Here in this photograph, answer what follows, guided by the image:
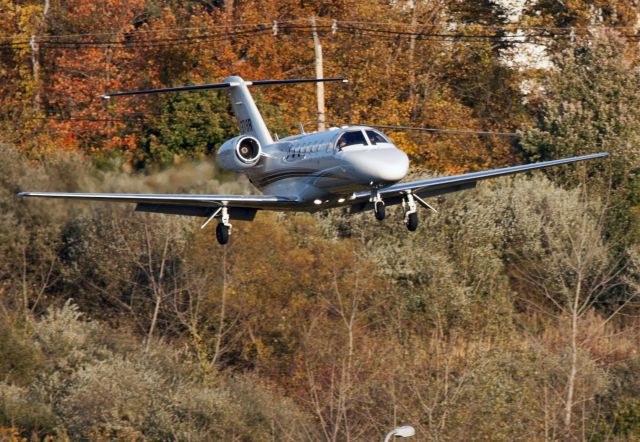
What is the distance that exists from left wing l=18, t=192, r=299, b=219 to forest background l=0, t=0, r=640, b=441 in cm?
836

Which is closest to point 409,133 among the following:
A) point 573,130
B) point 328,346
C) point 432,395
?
point 573,130

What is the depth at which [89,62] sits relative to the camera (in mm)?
55719

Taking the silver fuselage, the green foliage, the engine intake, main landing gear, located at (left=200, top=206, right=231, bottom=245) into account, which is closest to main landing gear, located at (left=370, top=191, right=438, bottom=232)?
the silver fuselage

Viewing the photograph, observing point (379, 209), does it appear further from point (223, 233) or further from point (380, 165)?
point (223, 233)

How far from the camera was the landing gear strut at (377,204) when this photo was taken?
87.2ft

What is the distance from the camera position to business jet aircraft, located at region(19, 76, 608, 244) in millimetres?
26391

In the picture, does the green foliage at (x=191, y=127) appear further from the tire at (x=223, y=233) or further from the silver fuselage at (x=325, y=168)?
the tire at (x=223, y=233)

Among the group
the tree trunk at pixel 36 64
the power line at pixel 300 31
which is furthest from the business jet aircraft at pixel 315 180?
the tree trunk at pixel 36 64

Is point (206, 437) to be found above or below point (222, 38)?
below

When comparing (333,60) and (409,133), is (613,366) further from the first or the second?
(333,60)

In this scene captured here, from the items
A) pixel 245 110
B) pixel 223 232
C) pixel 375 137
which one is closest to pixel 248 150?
pixel 223 232

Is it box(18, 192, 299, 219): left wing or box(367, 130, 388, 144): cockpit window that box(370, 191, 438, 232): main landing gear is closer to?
box(367, 130, 388, 144): cockpit window

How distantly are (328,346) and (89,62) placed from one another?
19.2 m

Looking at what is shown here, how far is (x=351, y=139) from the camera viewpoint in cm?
2686
